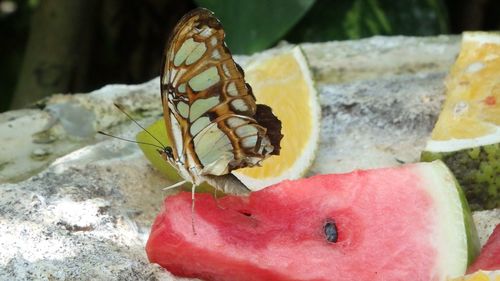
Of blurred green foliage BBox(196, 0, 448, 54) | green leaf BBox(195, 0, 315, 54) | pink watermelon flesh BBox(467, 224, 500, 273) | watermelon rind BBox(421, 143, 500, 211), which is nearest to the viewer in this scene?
pink watermelon flesh BBox(467, 224, 500, 273)

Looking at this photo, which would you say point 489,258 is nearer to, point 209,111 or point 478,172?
point 478,172

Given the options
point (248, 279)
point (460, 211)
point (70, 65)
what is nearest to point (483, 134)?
point (460, 211)

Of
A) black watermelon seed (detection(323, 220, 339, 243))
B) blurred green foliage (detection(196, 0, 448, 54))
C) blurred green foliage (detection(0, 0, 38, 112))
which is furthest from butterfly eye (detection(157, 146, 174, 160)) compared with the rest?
blurred green foliage (detection(0, 0, 38, 112))

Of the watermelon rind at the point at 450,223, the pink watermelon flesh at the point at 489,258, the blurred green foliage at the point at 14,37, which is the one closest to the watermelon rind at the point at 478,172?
the watermelon rind at the point at 450,223

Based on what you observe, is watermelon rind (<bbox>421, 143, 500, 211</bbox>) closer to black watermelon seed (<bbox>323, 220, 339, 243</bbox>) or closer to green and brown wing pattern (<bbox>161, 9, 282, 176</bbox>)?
black watermelon seed (<bbox>323, 220, 339, 243</bbox>)

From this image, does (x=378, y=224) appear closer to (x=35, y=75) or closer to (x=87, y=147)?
(x=87, y=147)

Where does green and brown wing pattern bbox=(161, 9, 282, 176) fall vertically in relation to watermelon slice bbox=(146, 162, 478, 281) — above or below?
above
